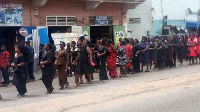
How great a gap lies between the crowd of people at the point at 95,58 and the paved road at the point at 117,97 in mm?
569

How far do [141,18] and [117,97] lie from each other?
15.0 metres

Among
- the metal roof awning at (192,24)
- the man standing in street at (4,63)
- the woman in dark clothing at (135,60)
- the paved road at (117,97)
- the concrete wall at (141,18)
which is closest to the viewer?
the paved road at (117,97)

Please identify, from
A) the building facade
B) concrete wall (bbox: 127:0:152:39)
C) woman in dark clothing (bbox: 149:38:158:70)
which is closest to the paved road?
woman in dark clothing (bbox: 149:38:158:70)

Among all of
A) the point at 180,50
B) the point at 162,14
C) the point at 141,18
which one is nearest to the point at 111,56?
the point at 180,50

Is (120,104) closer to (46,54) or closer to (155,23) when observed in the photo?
(46,54)

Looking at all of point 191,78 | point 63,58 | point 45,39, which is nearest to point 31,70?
point 45,39

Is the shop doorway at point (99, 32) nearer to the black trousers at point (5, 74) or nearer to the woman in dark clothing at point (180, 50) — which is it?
the woman in dark clothing at point (180, 50)

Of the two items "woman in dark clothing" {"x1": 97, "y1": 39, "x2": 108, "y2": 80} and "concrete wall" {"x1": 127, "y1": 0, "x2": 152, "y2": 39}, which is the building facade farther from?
"woman in dark clothing" {"x1": 97, "y1": 39, "x2": 108, "y2": 80}

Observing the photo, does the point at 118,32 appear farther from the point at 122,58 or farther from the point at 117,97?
the point at 117,97

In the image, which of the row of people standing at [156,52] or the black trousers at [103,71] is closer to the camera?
the black trousers at [103,71]

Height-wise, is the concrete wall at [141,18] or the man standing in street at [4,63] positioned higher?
the concrete wall at [141,18]

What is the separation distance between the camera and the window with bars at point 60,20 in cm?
1880

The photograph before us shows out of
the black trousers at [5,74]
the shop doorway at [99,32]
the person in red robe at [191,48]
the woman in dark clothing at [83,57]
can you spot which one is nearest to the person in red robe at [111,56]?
the woman in dark clothing at [83,57]

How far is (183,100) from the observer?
951cm
